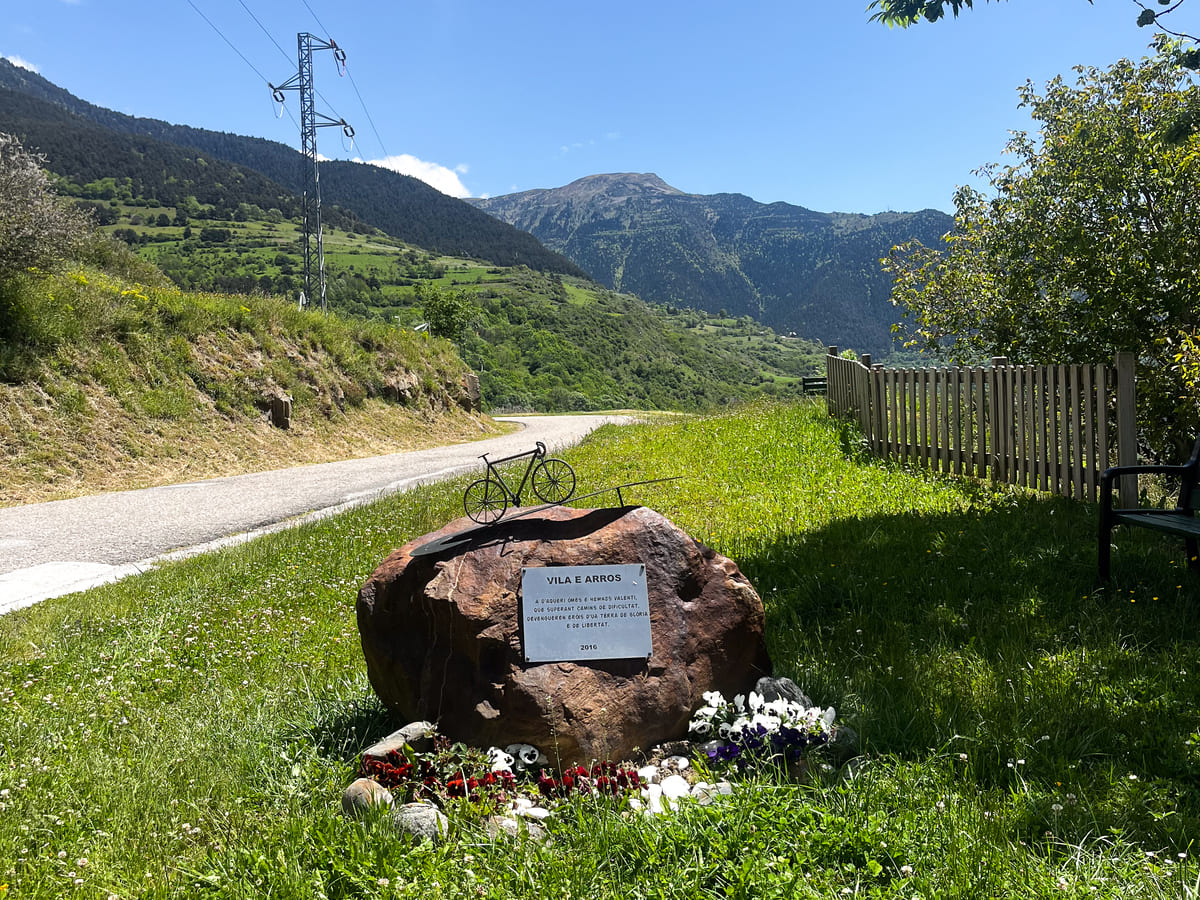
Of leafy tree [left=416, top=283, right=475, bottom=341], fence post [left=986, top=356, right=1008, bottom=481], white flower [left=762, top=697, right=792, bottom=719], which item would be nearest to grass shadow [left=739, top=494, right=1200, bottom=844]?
white flower [left=762, top=697, right=792, bottom=719]

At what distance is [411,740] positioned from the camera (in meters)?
3.09

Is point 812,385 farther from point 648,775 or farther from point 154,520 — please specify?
point 648,775

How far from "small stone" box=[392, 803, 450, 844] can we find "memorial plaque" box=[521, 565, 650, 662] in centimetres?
71

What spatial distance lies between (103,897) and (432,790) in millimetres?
1060

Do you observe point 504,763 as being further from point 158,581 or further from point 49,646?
point 158,581

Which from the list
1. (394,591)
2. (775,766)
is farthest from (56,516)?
(775,766)

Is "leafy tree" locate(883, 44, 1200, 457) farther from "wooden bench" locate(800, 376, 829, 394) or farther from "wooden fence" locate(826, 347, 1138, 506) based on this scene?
"wooden bench" locate(800, 376, 829, 394)

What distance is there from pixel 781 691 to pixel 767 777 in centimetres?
62

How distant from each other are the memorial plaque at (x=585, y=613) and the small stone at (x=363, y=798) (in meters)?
0.75

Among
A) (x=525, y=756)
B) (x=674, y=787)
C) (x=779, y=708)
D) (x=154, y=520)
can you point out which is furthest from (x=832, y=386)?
(x=525, y=756)

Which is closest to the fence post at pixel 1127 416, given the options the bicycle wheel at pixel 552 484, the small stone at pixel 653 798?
the bicycle wheel at pixel 552 484

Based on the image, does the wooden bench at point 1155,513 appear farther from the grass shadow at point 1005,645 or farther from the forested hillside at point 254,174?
the forested hillside at point 254,174

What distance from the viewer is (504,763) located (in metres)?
2.97

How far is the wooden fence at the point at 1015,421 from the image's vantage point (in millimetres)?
6938
